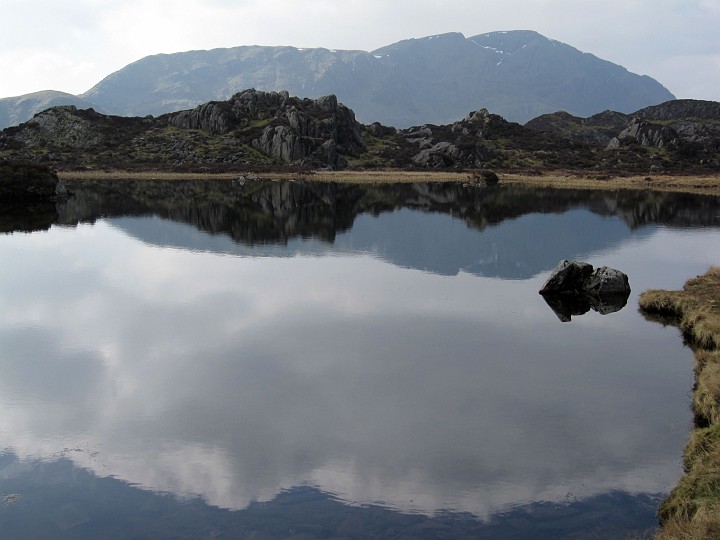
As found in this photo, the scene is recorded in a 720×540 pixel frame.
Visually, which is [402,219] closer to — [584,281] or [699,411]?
[584,281]

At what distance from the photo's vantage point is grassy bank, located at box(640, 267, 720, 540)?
13.2 m

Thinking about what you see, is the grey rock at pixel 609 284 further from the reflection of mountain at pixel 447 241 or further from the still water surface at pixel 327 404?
the reflection of mountain at pixel 447 241

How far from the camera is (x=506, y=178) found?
158 meters

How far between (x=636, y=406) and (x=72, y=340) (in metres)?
25.3

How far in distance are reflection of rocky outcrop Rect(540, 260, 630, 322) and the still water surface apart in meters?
1.18

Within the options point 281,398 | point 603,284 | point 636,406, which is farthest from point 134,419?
point 603,284

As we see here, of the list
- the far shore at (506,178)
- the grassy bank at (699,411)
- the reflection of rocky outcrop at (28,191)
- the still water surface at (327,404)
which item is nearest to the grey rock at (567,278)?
the still water surface at (327,404)

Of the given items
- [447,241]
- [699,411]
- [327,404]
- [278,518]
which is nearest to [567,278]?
[699,411]

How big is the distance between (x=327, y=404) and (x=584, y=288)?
2574cm

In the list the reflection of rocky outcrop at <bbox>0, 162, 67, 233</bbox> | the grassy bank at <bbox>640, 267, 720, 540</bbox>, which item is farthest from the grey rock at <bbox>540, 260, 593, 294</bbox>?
the reflection of rocky outcrop at <bbox>0, 162, 67, 233</bbox>

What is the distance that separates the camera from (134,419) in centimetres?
2052

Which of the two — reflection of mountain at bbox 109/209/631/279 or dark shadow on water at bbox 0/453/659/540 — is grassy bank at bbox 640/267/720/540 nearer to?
dark shadow on water at bbox 0/453/659/540

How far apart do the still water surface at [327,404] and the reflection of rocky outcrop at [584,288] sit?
1.18 meters

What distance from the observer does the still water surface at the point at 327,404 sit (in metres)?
15.5
